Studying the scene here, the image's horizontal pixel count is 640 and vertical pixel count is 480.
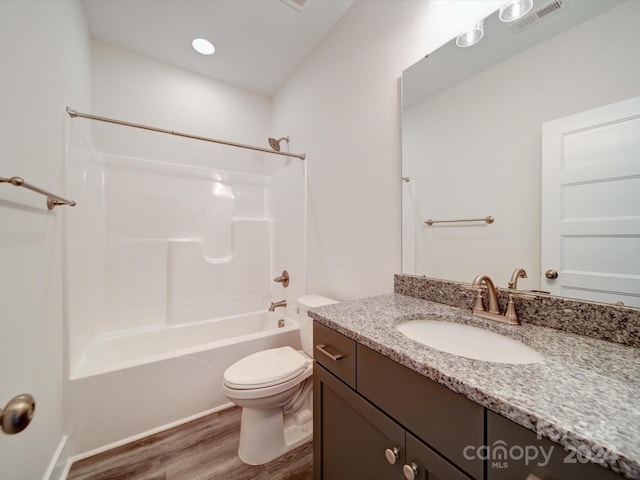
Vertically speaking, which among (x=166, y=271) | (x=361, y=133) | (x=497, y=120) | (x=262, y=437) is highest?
(x=361, y=133)

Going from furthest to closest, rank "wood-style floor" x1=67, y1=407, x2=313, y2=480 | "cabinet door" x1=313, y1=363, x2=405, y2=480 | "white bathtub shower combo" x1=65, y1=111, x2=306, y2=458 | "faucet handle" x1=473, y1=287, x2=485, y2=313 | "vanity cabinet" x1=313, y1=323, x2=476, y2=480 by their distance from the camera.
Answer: "white bathtub shower combo" x1=65, y1=111, x2=306, y2=458, "wood-style floor" x1=67, y1=407, x2=313, y2=480, "faucet handle" x1=473, y1=287, x2=485, y2=313, "cabinet door" x1=313, y1=363, x2=405, y2=480, "vanity cabinet" x1=313, y1=323, x2=476, y2=480

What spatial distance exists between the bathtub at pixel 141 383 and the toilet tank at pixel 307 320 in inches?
7.4

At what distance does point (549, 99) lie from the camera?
800 millimetres

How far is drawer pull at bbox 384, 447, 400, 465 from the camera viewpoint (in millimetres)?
620

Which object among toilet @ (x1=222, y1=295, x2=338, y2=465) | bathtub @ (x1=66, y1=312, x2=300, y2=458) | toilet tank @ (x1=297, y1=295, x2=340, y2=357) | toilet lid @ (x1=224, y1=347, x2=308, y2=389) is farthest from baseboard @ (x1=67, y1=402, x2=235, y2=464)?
toilet tank @ (x1=297, y1=295, x2=340, y2=357)

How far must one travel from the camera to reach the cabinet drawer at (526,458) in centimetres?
35

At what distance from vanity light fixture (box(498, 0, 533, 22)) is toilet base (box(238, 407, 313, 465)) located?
204 cm

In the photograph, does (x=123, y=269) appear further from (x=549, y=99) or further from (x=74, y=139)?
(x=549, y=99)

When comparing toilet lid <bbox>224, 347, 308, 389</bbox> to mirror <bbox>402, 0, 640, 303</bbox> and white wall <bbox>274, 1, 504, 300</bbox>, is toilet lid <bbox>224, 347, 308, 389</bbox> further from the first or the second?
mirror <bbox>402, 0, 640, 303</bbox>

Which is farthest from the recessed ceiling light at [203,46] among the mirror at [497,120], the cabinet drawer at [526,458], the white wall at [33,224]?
the cabinet drawer at [526,458]

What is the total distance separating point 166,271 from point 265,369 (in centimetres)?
135

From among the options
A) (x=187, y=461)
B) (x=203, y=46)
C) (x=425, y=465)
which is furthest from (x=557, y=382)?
(x=203, y=46)

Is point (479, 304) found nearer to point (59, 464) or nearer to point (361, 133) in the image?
point (361, 133)

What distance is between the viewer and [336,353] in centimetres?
84
